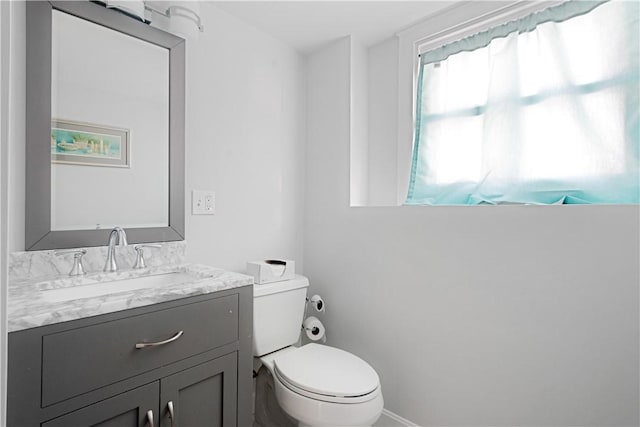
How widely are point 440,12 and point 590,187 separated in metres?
1.13

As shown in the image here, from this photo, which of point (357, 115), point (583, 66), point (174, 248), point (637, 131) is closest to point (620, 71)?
point (583, 66)

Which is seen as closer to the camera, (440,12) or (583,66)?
(583,66)

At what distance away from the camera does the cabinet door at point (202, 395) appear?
1073 mm

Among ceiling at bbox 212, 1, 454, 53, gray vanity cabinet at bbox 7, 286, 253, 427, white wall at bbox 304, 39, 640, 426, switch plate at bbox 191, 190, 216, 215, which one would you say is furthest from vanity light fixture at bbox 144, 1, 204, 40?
gray vanity cabinet at bbox 7, 286, 253, 427

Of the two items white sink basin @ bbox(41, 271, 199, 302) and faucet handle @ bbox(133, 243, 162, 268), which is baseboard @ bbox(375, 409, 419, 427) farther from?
faucet handle @ bbox(133, 243, 162, 268)

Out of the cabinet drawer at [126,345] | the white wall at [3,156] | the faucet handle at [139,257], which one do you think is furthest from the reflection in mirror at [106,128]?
the white wall at [3,156]

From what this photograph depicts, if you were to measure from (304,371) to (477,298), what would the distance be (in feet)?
2.58

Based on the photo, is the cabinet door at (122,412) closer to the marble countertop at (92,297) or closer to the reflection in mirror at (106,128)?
the marble countertop at (92,297)

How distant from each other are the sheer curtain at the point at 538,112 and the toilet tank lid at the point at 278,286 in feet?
2.60

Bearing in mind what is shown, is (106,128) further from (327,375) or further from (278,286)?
(327,375)

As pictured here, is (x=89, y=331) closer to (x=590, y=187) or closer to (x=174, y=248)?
(x=174, y=248)

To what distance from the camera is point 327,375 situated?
4.62ft

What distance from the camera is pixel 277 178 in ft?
6.72

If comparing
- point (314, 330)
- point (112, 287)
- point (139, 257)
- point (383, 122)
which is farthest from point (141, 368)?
point (383, 122)
